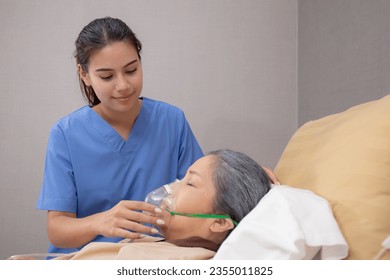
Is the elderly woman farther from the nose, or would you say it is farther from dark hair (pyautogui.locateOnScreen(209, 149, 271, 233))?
the nose

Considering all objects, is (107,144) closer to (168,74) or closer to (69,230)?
(69,230)

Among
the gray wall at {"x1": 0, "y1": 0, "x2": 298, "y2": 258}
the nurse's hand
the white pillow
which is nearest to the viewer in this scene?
the white pillow

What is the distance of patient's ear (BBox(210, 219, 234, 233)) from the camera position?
4.01 ft

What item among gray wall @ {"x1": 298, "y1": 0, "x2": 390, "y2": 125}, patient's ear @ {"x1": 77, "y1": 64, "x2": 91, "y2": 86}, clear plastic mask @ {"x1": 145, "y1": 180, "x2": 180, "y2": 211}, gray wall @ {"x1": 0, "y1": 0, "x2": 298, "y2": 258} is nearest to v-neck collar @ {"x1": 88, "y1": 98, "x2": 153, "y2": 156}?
patient's ear @ {"x1": 77, "y1": 64, "x2": 91, "y2": 86}

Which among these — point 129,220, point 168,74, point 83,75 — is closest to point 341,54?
point 168,74

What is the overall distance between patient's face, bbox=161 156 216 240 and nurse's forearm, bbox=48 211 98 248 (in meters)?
0.24

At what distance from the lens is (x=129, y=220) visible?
1.23 metres

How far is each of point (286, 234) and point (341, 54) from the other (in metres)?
1.32

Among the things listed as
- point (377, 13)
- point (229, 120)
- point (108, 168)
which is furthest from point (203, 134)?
point (377, 13)

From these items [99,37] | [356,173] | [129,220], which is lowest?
[129,220]

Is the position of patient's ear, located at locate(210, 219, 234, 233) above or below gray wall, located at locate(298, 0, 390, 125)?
below

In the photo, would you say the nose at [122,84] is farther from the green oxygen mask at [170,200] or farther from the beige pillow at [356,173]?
the beige pillow at [356,173]

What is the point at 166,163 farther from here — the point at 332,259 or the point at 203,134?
the point at 332,259

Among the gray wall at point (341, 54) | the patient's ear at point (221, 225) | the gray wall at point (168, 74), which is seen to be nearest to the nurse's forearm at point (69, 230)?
the patient's ear at point (221, 225)
